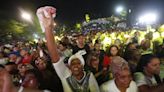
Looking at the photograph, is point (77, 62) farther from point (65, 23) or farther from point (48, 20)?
point (65, 23)

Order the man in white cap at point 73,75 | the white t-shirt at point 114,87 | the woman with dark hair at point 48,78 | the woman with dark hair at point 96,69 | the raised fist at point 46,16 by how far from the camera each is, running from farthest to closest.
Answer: the woman with dark hair at point 96,69 → the woman with dark hair at point 48,78 → the man in white cap at point 73,75 → the white t-shirt at point 114,87 → the raised fist at point 46,16

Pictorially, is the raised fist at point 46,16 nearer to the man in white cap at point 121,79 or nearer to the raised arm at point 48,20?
the raised arm at point 48,20

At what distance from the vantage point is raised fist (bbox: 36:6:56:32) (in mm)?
4727

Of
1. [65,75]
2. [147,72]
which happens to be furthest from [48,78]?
[147,72]

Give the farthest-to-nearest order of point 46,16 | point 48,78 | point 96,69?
1. point 96,69
2. point 48,78
3. point 46,16

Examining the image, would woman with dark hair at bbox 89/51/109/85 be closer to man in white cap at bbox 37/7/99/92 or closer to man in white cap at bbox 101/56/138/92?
man in white cap at bbox 37/7/99/92

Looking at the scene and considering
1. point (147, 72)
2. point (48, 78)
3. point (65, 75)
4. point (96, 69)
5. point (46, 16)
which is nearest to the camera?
point (46, 16)

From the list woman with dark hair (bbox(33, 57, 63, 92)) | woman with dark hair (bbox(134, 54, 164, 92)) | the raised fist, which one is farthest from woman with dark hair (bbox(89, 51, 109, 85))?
the raised fist

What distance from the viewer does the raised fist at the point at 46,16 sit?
15.5 feet

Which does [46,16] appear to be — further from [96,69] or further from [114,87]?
[96,69]

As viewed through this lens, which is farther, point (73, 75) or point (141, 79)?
point (73, 75)

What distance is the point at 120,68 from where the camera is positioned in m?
4.77

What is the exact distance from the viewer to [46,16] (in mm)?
4777

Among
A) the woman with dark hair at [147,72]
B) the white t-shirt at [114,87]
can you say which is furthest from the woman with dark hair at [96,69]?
the white t-shirt at [114,87]
